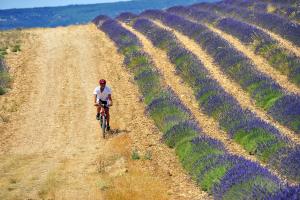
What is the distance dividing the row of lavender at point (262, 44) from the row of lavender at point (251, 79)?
3.92 ft

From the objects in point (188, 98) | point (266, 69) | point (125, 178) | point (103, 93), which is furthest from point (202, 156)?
point (266, 69)

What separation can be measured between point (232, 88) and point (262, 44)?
5579 millimetres

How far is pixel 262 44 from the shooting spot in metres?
23.1

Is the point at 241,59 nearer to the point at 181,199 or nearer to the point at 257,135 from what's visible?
the point at 257,135

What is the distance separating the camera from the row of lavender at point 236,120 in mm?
10641

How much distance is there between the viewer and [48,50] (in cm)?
3089

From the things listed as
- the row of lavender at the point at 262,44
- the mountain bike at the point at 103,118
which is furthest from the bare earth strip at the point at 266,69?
the mountain bike at the point at 103,118

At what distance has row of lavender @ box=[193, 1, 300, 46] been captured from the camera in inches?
938

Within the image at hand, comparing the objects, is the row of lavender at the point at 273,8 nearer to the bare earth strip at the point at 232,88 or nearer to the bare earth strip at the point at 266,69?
the bare earth strip at the point at 266,69

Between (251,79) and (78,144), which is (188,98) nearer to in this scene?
(251,79)

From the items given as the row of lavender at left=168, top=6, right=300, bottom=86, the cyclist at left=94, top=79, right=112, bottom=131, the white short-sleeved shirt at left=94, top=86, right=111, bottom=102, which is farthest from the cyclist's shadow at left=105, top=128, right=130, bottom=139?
the row of lavender at left=168, top=6, right=300, bottom=86

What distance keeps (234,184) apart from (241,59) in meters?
12.3

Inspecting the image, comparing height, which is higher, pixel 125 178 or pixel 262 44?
pixel 125 178

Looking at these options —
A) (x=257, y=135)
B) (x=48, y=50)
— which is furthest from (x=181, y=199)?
(x=48, y=50)
